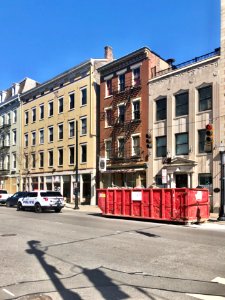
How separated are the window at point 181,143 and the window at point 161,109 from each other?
95.9 inches

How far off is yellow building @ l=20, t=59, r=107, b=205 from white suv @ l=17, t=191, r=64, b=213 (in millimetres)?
7124

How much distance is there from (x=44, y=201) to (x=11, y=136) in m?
29.8

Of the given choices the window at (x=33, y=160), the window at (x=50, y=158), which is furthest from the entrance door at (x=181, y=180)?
the window at (x=33, y=160)

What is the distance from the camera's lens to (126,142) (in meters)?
35.3

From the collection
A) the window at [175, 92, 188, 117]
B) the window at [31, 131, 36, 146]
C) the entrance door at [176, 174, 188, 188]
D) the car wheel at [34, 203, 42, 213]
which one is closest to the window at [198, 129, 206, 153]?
the window at [175, 92, 188, 117]

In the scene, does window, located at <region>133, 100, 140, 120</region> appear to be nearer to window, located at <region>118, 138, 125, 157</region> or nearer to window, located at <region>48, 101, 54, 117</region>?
window, located at <region>118, 138, 125, 157</region>

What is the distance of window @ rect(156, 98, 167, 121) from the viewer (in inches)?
1264

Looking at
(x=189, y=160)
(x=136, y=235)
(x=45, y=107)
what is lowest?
(x=136, y=235)

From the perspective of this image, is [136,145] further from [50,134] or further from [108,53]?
[50,134]

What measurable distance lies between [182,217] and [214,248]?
7870 mm

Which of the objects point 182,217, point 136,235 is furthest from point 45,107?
point 136,235

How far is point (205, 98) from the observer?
2873 centimetres

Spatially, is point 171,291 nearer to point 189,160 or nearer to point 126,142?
point 189,160

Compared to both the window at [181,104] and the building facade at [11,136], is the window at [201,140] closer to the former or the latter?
the window at [181,104]
